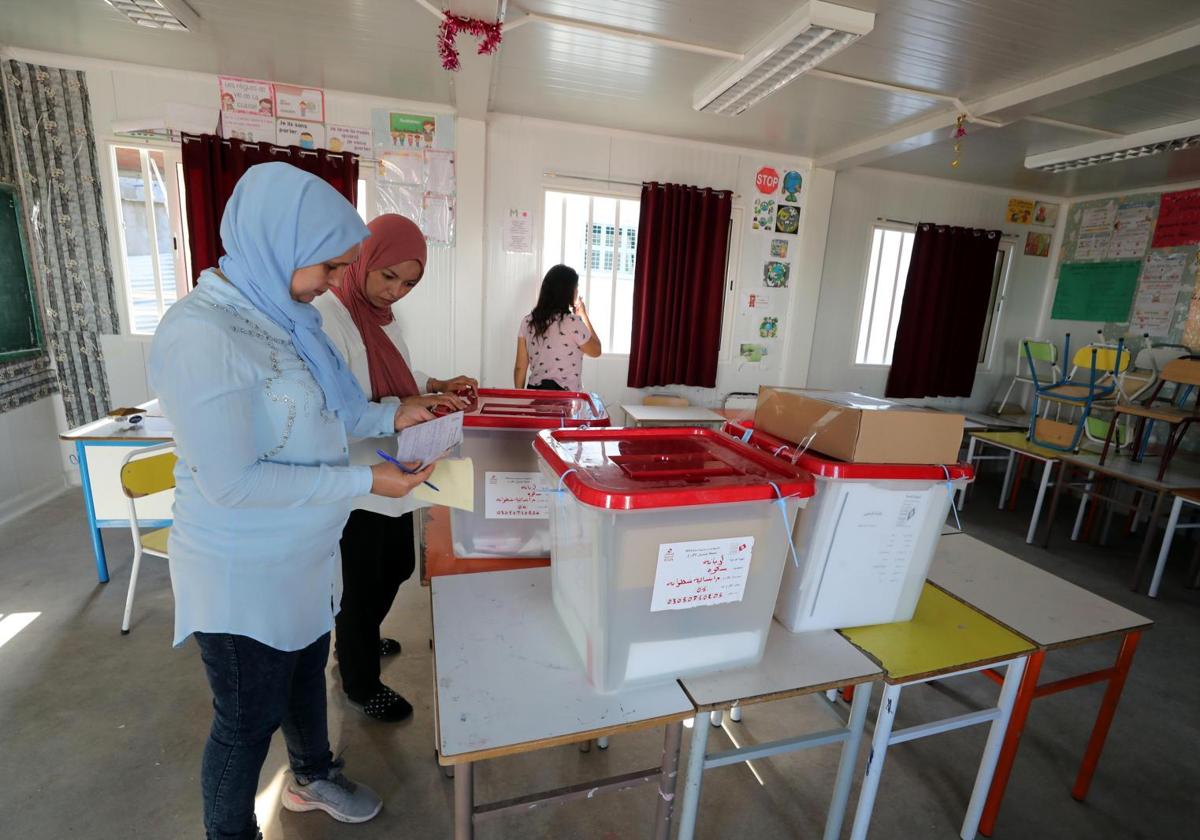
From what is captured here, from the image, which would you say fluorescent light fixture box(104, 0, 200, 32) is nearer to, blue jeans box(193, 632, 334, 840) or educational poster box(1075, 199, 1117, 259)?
blue jeans box(193, 632, 334, 840)

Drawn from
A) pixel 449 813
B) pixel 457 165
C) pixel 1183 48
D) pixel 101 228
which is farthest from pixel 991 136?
pixel 101 228

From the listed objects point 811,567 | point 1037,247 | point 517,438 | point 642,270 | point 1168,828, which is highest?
point 1037,247

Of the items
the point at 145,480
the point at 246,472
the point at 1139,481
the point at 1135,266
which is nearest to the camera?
the point at 246,472

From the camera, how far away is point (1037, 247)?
5.38m

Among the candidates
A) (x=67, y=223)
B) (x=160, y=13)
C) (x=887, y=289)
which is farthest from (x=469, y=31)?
(x=887, y=289)

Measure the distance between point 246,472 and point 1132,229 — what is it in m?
6.57

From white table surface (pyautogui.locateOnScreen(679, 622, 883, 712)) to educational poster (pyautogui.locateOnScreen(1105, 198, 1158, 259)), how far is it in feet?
18.3

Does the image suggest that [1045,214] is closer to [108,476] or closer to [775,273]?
[775,273]

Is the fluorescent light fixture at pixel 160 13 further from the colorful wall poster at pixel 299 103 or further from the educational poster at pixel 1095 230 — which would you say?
the educational poster at pixel 1095 230

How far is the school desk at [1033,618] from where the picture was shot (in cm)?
136

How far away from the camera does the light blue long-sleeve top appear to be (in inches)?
34.7

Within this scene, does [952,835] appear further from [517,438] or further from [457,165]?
[457,165]

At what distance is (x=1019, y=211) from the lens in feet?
17.1

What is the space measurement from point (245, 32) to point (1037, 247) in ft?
21.1
